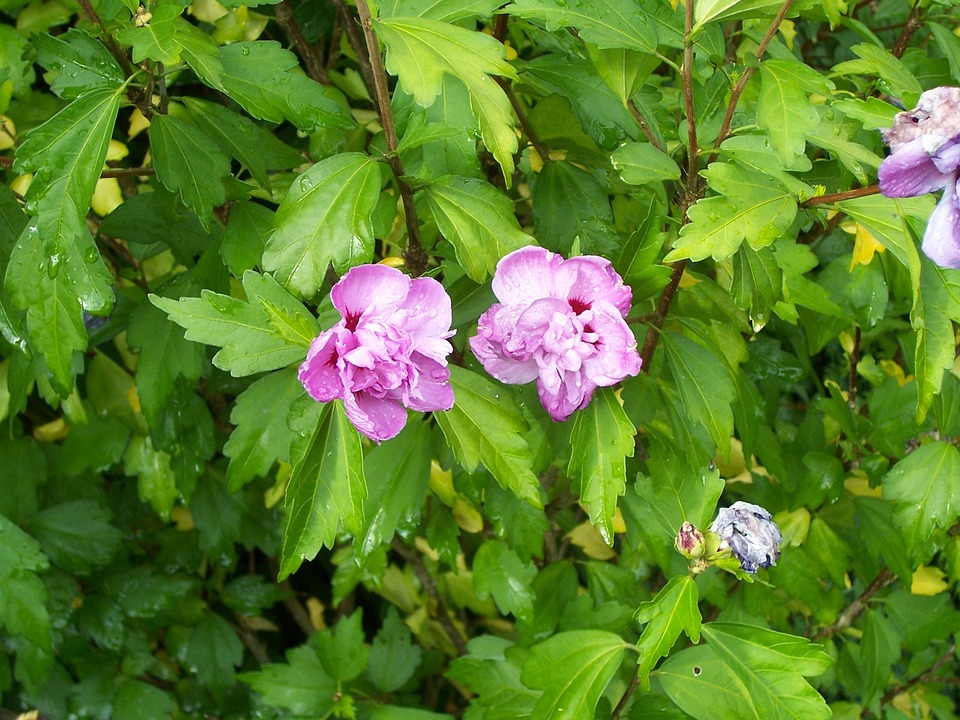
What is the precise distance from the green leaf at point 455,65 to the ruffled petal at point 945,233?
1.25 ft

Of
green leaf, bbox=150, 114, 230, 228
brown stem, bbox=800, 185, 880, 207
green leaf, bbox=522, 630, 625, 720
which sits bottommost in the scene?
green leaf, bbox=522, 630, 625, 720

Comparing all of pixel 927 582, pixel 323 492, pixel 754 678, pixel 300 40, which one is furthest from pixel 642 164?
pixel 927 582

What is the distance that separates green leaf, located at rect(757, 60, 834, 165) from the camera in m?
0.86

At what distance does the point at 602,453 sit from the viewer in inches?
35.6

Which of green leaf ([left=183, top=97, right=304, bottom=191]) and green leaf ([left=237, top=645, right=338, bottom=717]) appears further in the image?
green leaf ([left=237, top=645, right=338, bottom=717])

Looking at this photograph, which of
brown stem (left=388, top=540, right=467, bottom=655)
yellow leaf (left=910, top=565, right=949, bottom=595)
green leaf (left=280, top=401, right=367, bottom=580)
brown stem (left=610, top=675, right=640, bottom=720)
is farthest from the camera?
brown stem (left=388, top=540, right=467, bottom=655)

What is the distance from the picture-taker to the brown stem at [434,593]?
76.6 inches

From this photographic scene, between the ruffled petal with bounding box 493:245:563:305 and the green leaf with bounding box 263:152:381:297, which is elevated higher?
the green leaf with bounding box 263:152:381:297

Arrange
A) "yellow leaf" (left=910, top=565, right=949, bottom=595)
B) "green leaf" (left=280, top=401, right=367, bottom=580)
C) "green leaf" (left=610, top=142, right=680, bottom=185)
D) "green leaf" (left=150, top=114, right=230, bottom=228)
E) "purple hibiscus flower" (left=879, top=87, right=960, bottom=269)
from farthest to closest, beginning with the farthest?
1. "yellow leaf" (left=910, top=565, right=949, bottom=595)
2. "green leaf" (left=150, top=114, right=230, bottom=228)
3. "green leaf" (left=610, top=142, right=680, bottom=185)
4. "green leaf" (left=280, top=401, right=367, bottom=580)
5. "purple hibiscus flower" (left=879, top=87, right=960, bottom=269)

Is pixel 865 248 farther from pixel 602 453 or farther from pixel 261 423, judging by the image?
pixel 261 423

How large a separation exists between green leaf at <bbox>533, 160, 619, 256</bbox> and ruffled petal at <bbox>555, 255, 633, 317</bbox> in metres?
0.23

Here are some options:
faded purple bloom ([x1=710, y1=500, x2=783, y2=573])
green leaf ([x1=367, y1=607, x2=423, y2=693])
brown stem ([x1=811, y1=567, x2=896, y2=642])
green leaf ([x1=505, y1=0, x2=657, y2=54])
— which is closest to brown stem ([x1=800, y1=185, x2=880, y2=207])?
green leaf ([x1=505, y1=0, x2=657, y2=54])

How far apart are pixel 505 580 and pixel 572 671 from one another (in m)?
0.40

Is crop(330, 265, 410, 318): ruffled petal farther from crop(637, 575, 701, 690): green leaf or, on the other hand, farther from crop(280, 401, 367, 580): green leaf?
crop(637, 575, 701, 690): green leaf
